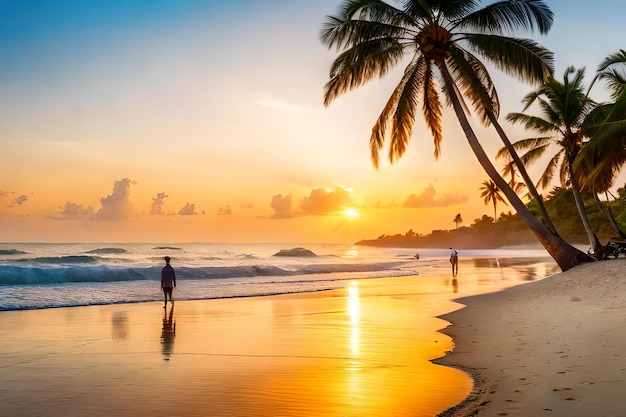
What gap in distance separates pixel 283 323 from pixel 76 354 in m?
5.01

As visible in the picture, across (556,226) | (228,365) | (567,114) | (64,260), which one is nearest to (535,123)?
(567,114)

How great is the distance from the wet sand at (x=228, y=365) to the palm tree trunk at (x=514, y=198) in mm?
6365

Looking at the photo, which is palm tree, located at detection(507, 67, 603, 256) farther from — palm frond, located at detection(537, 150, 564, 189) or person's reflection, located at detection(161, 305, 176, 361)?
person's reflection, located at detection(161, 305, 176, 361)

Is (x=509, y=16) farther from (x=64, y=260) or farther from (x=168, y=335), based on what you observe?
(x=64, y=260)

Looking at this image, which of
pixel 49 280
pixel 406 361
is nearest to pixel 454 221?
pixel 49 280

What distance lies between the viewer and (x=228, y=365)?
7934mm

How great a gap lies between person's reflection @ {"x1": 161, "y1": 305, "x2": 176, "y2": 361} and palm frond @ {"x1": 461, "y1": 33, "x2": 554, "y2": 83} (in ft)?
47.3

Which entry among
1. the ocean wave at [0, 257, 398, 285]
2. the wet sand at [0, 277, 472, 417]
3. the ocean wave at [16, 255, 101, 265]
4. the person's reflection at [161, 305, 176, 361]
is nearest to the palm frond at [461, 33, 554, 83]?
the wet sand at [0, 277, 472, 417]

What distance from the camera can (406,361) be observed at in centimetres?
805

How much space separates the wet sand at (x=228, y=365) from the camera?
5.79 m

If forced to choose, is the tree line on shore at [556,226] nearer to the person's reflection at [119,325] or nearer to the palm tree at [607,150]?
the palm tree at [607,150]

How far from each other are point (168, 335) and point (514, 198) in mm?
13159

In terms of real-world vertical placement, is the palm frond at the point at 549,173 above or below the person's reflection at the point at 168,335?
above

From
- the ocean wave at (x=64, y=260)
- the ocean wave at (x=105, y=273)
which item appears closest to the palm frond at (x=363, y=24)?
the ocean wave at (x=105, y=273)
